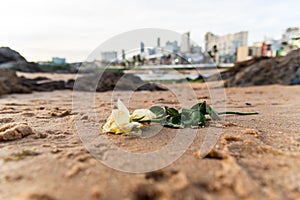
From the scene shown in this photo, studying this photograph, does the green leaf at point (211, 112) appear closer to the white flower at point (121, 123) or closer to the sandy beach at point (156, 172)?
the sandy beach at point (156, 172)

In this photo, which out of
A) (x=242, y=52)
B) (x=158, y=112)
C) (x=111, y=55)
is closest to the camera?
(x=158, y=112)

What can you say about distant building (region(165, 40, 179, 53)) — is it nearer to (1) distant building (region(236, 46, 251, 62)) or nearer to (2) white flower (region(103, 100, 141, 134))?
(2) white flower (region(103, 100, 141, 134))

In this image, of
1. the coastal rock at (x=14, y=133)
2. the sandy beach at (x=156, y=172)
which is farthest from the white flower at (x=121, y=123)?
the coastal rock at (x=14, y=133)

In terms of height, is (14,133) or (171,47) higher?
(171,47)

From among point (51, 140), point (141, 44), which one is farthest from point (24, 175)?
point (141, 44)

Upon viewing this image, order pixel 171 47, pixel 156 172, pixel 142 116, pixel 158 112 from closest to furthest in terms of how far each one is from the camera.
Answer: pixel 156 172
pixel 142 116
pixel 158 112
pixel 171 47

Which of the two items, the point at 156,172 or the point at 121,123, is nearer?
the point at 156,172

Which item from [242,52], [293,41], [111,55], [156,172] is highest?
[242,52]

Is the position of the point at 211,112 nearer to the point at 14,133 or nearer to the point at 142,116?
the point at 142,116

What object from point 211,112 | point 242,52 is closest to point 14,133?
point 211,112
